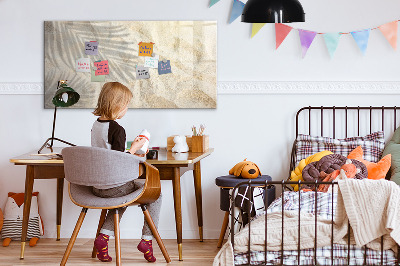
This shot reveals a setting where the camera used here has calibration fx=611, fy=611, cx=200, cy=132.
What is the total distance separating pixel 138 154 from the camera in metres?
3.57

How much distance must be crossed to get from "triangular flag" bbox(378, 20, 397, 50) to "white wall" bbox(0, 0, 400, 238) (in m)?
0.05

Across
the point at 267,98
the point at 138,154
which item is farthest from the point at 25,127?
the point at 267,98

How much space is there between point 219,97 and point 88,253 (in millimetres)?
1421

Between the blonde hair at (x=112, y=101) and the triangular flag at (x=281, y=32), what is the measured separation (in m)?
1.36

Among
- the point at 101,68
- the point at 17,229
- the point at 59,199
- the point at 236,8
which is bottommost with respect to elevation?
the point at 17,229

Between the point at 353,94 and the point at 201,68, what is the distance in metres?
1.10

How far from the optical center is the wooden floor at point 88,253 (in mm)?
3744

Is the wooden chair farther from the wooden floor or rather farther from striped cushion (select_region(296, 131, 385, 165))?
striped cushion (select_region(296, 131, 385, 165))

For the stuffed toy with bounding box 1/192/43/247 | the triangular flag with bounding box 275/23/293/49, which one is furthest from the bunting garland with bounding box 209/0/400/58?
the stuffed toy with bounding box 1/192/43/247

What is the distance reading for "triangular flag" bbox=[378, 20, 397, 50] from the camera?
4.29 meters

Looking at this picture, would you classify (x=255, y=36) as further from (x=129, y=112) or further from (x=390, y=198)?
(x=390, y=198)

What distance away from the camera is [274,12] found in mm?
3092

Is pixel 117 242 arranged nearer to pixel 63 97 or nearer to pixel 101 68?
pixel 63 97

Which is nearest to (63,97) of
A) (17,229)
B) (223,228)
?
(17,229)
